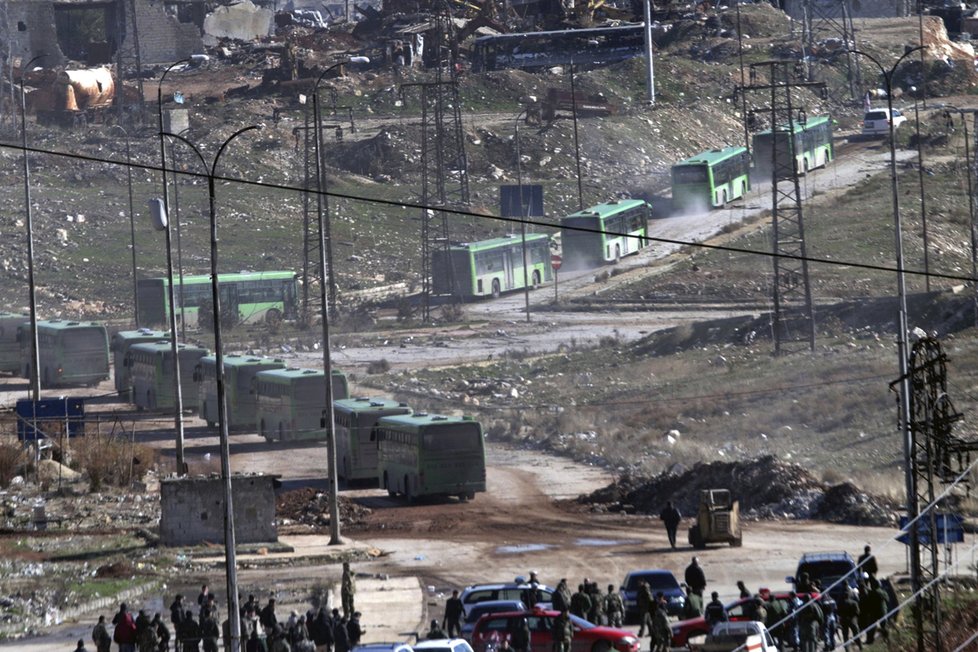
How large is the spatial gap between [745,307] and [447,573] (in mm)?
38418

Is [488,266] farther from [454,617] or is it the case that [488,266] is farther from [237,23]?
[237,23]

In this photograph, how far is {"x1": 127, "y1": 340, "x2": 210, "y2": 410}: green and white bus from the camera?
176 feet

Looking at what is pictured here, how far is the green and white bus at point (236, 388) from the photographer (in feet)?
162

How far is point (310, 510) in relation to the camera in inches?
1512

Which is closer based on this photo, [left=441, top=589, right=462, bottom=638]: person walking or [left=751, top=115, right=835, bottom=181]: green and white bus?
[left=441, top=589, right=462, bottom=638]: person walking

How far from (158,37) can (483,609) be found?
10324cm

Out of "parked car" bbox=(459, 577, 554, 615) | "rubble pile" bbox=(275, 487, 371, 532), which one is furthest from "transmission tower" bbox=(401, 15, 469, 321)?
"parked car" bbox=(459, 577, 554, 615)

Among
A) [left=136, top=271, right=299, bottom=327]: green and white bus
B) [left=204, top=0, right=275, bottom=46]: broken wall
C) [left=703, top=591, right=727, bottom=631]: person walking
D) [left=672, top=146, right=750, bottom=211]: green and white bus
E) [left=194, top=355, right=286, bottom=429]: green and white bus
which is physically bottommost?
[left=703, top=591, right=727, bottom=631]: person walking

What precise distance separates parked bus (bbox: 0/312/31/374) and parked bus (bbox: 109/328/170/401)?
21.0 ft

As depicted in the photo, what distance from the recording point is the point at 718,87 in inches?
4328

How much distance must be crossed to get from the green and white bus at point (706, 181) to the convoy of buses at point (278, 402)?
3070cm

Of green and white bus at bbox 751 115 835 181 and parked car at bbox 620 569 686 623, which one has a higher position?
green and white bus at bbox 751 115 835 181

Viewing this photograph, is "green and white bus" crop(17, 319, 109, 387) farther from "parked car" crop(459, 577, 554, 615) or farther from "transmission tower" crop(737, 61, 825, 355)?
"parked car" crop(459, 577, 554, 615)

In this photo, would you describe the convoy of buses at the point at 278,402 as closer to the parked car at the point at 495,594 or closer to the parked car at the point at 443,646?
the parked car at the point at 495,594
